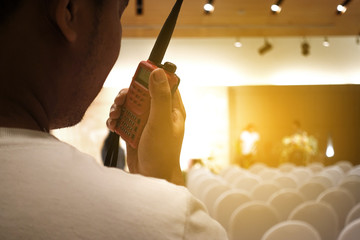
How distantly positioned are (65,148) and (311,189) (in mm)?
3428

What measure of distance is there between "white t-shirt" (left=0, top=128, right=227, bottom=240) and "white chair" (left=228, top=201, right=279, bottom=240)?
6.82 feet

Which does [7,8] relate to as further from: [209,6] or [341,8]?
[341,8]

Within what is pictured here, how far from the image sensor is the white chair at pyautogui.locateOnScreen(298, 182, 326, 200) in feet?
11.5

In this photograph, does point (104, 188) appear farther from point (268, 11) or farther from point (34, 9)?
point (268, 11)

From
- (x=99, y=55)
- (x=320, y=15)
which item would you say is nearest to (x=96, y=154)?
(x=320, y=15)

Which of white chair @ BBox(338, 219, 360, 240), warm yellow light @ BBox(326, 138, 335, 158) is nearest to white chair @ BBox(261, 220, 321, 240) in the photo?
white chair @ BBox(338, 219, 360, 240)

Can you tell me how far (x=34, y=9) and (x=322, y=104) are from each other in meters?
10.4

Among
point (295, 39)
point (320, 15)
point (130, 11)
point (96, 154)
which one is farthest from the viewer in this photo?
point (295, 39)

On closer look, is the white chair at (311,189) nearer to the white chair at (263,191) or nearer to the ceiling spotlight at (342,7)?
the white chair at (263,191)

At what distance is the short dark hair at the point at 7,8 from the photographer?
1.56 ft

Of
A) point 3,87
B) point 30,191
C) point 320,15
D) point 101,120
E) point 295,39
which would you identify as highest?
point 295,39

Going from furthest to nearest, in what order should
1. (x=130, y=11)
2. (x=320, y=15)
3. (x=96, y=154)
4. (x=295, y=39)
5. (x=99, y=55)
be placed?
(x=295, y=39) → (x=96, y=154) → (x=320, y=15) → (x=130, y=11) → (x=99, y=55)

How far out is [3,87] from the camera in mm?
478

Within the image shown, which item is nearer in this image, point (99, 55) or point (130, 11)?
point (99, 55)
